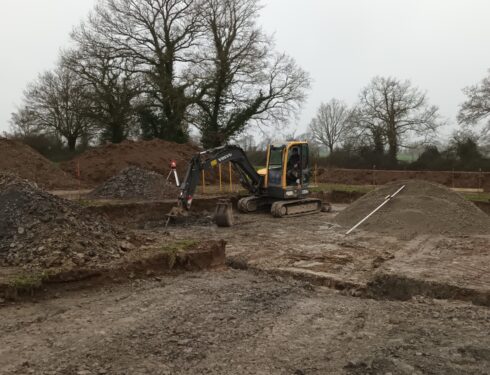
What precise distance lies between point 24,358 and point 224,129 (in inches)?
964

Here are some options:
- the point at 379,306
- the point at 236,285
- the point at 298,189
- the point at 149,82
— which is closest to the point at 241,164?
the point at 298,189

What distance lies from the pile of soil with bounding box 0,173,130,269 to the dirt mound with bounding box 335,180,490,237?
7.16 metres

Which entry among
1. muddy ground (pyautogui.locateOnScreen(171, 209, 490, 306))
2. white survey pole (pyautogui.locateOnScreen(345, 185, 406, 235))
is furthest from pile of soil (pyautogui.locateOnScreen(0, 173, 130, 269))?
white survey pole (pyautogui.locateOnScreen(345, 185, 406, 235))

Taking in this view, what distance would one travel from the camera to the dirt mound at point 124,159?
67.4 feet

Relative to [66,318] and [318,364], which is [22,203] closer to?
[66,318]

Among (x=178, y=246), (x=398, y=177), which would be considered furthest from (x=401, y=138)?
(x=178, y=246)

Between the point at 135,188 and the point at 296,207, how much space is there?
212 inches

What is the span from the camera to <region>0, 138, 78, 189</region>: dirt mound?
18134mm

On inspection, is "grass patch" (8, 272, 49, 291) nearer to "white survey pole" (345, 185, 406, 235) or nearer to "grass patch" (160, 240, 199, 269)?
"grass patch" (160, 240, 199, 269)

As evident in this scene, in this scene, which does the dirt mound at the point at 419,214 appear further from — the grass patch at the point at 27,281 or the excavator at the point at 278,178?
the grass patch at the point at 27,281

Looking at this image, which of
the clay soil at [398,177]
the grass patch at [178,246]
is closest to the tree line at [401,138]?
the clay soil at [398,177]

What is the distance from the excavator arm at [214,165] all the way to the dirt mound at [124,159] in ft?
25.2

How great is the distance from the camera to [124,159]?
70.3 feet

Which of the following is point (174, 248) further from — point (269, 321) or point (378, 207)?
point (378, 207)
